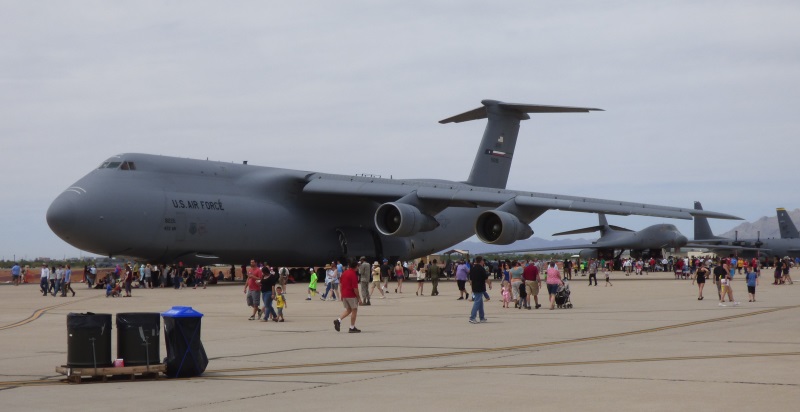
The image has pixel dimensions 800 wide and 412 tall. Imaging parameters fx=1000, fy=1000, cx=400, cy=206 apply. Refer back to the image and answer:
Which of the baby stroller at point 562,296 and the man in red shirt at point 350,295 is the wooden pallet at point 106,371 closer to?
the man in red shirt at point 350,295

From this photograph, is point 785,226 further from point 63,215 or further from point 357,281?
point 357,281

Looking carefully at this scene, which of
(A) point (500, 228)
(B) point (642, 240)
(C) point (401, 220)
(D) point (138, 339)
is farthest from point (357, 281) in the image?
(B) point (642, 240)

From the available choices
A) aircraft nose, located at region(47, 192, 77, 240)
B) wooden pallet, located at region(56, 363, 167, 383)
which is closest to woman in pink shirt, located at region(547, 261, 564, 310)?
wooden pallet, located at region(56, 363, 167, 383)

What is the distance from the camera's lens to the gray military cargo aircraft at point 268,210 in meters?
32.6

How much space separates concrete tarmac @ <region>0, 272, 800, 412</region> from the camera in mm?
8773

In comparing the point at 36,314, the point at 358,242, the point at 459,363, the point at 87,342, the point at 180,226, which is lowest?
the point at 459,363

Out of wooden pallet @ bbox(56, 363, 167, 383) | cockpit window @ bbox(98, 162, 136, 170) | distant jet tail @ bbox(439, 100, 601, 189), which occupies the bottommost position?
wooden pallet @ bbox(56, 363, 167, 383)

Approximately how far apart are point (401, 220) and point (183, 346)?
2561 cm

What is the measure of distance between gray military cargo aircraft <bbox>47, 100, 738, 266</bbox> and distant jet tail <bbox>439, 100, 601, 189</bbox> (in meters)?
0.15

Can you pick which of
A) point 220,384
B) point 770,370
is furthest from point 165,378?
point 770,370

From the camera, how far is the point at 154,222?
110 ft

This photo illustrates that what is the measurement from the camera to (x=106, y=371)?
1042 cm

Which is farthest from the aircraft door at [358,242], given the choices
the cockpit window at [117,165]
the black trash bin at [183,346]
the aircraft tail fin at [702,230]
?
the aircraft tail fin at [702,230]

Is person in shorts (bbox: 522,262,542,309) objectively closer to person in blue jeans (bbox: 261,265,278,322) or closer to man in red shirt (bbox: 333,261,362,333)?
person in blue jeans (bbox: 261,265,278,322)
